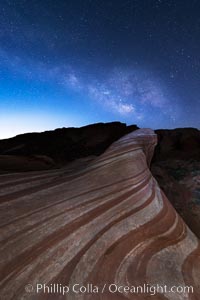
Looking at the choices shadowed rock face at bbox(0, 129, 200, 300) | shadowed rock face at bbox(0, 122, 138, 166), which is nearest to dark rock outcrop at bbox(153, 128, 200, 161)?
shadowed rock face at bbox(0, 122, 138, 166)

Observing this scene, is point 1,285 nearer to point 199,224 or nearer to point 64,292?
point 64,292

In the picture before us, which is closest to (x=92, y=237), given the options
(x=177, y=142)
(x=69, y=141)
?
(x=177, y=142)

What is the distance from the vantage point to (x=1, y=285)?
2.22 m

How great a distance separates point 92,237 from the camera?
3.12 m

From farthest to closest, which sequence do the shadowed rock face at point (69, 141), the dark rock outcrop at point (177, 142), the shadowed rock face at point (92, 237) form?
the shadowed rock face at point (69, 141)
the dark rock outcrop at point (177, 142)
the shadowed rock face at point (92, 237)

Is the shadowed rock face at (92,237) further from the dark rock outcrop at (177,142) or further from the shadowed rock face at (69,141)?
the shadowed rock face at (69,141)

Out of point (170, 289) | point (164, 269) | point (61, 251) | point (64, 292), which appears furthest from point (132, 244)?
point (64, 292)

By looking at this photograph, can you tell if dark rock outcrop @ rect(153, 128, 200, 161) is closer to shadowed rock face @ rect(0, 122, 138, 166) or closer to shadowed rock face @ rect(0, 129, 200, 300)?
shadowed rock face @ rect(0, 122, 138, 166)

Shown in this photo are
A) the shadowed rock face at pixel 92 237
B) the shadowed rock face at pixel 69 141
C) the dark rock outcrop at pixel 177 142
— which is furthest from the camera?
the shadowed rock face at pixel 69 141

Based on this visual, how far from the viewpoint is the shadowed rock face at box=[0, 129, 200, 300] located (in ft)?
8.18

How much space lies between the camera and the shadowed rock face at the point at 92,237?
2492 millimetres

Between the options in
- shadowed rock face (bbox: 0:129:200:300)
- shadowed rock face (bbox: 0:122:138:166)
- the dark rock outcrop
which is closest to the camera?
shadowed rock face (bbox: 0:129:200:300)

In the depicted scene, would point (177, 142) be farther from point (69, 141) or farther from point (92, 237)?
point (92, 237)

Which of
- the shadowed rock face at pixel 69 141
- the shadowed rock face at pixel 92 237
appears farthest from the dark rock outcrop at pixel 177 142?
the shadowed rock face at pixel 92 237
